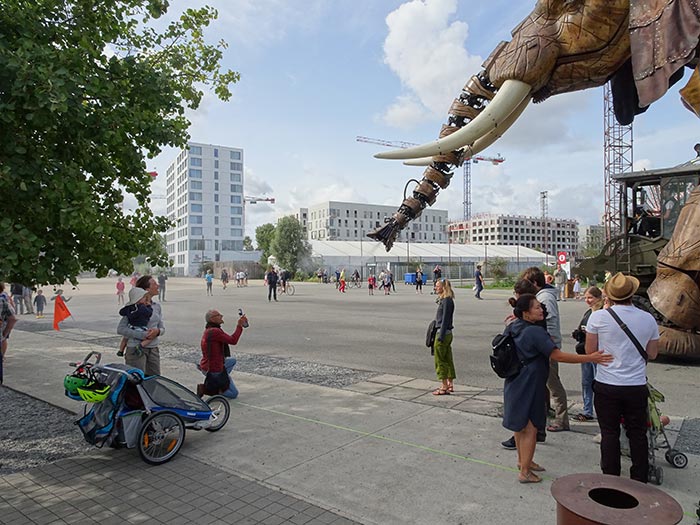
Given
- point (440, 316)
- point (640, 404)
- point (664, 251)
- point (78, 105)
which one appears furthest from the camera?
point (664, 251)

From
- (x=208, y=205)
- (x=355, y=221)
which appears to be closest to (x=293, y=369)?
(x=208, y=205)

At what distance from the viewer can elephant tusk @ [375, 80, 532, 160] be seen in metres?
6.09

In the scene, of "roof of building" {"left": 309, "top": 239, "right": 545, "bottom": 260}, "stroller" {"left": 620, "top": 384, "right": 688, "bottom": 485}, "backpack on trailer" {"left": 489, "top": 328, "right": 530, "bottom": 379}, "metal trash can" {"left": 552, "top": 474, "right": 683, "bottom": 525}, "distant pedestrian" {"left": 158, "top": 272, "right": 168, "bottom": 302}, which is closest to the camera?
"metal trash can" {"left": 552, "top": 474, "right": 683, "bottom": 525}

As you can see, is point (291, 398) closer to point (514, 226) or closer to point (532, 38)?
point (532, 38)

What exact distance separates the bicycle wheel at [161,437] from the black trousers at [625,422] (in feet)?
11.8

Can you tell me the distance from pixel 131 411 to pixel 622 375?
4.03 meters

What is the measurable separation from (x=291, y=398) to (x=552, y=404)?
3.16m

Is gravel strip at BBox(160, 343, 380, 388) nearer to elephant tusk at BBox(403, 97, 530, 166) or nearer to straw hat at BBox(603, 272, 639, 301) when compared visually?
elephant tusk at BBox(403, 97, 530, 166)

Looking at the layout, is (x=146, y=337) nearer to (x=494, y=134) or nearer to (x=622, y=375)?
(x=622, y=375)

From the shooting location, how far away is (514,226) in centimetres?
16650

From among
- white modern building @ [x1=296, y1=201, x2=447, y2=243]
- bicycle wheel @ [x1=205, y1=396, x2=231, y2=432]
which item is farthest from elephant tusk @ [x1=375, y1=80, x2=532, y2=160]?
white modern building @ [x1=296, y1=201, x2=447, y2=243]

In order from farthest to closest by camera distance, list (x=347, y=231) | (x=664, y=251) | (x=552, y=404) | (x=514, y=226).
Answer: (x=514, y=226) < (x=347, y=231) < (x=664, y=251) < (x=552, y=404)

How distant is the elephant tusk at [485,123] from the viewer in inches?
240

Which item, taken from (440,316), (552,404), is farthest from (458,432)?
(440,316)
